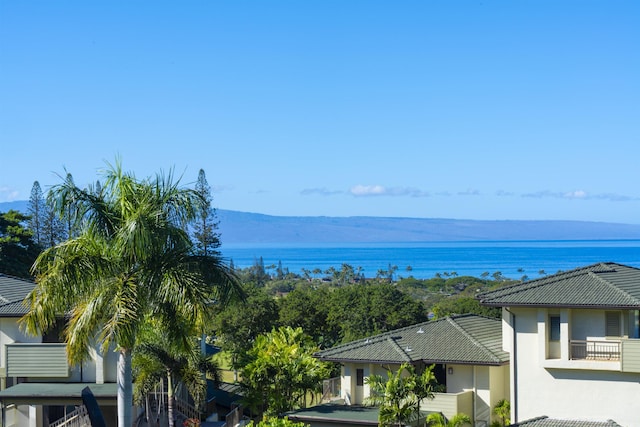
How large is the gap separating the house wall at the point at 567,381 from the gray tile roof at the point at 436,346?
1913 millimetres

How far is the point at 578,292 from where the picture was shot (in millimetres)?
24688

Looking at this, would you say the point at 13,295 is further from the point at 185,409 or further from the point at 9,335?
the point at 185,409

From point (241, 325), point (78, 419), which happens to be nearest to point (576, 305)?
point (78, 419)

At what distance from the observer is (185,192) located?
1850cm

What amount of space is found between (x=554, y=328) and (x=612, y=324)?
1.54 m

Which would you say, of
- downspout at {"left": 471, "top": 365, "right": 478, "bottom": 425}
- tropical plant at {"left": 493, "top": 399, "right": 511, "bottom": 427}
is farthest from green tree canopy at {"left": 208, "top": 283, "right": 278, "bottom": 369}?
tropical plant at {"left": 493, "top": 399, "right": 511, "bottom": 427}

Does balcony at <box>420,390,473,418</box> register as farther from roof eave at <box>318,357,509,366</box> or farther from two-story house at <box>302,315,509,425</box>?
roof eave at <box>318,357,509,366</box>

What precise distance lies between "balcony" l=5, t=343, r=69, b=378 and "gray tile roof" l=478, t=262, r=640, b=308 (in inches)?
517

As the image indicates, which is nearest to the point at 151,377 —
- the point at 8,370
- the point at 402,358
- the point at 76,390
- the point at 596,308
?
the point at 76,390

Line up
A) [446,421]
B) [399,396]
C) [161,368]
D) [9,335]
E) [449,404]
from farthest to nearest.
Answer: [9,335] < [449,404] < [446,421] < [161,368] < [399,396]

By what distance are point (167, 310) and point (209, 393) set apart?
761 inches

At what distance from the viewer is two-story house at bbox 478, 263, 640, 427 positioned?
2384cm

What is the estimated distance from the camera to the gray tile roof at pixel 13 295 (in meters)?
28.8

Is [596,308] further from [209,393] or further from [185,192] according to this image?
[209,393]
